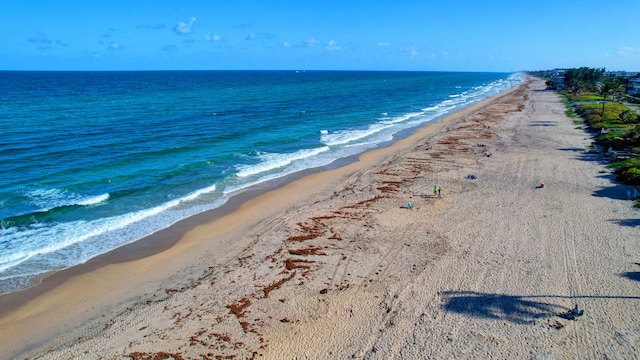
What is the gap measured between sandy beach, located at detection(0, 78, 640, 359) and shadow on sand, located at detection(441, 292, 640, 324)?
0.05m

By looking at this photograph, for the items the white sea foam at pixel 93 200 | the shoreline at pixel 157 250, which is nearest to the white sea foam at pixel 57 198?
the white sea foam at pixel 93 200

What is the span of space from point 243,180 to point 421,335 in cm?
1659

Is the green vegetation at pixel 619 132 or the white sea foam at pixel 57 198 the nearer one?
the white sea foam at pixel 57 198

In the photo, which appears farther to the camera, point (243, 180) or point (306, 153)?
point (306, 153)

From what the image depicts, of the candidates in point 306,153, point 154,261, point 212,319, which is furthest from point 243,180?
point 212,319

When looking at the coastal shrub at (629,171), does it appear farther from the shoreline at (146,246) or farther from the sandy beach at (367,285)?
the shoreline at (146,246)

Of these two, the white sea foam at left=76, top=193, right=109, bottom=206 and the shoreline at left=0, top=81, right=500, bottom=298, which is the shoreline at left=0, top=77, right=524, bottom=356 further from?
the white sea foam at left=76, top=193, right=109, bottom=206

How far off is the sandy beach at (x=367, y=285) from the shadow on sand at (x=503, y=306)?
0.05 m

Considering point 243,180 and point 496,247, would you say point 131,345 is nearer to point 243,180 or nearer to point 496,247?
point 496,247

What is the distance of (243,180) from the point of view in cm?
2411

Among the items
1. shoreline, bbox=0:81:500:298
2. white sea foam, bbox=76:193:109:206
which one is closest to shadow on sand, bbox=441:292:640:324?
shoreline, bbox=0:81:500:298

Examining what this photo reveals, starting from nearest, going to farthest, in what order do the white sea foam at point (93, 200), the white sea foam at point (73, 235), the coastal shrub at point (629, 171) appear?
the white sea foam at point (73, 235), the white sea foam at point (93, 200), the coastal shrub at point (629, 171)

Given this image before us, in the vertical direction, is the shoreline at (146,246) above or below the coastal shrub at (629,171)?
below

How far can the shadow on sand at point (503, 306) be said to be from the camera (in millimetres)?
10414
